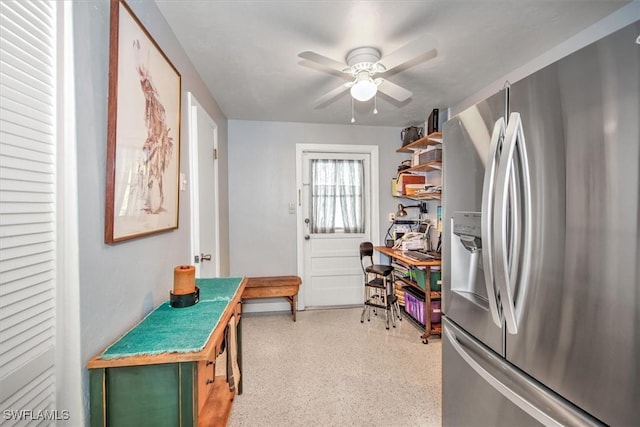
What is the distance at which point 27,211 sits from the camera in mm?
713

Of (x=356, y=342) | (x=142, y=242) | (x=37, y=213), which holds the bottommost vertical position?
(x=356, y=342)

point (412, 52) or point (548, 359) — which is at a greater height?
point (412, 52)

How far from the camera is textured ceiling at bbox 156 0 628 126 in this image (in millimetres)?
1471

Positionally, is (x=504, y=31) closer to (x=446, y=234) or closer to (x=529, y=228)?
(x=446, y=234)

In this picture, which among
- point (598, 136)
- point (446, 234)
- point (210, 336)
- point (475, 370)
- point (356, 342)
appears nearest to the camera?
point (598, 136)

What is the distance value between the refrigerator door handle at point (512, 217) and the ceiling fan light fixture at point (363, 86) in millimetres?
1047

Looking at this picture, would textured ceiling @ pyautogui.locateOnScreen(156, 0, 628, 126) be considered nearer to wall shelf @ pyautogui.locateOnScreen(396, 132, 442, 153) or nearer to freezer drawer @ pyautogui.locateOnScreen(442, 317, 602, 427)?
wall shelf @ pyautogui.locateOnScreen(396, 132, 442, 153)

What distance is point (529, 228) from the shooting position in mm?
873

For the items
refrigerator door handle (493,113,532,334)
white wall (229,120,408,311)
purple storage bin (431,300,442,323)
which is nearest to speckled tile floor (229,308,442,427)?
purple storage bin (431,300,442,323)

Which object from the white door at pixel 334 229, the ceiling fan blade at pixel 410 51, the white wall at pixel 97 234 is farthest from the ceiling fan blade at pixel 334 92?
the white door at pixel 334 229

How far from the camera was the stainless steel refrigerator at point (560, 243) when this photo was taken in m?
0.67

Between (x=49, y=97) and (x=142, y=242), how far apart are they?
0.67m

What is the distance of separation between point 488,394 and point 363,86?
5.67 feet

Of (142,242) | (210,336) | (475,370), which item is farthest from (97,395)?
(475,370)
